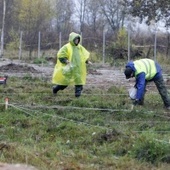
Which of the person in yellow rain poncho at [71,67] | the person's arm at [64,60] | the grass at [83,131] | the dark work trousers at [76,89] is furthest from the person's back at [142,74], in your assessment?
the person's arm at [64,60]

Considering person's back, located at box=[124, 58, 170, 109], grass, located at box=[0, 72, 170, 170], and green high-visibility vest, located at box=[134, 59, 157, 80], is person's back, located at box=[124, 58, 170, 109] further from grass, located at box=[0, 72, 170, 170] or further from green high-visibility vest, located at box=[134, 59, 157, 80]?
grass, located at box=[0, 72, 170, 170]

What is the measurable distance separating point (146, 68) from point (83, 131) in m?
2.57

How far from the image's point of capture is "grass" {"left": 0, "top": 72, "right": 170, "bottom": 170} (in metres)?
5.99

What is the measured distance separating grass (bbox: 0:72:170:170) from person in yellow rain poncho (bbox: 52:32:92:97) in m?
0.32

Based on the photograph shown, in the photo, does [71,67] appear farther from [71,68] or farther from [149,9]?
[149,9]

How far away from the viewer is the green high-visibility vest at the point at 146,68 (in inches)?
369

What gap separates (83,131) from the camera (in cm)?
753

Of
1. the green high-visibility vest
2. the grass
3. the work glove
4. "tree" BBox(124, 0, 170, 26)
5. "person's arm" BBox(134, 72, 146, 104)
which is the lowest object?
the grass

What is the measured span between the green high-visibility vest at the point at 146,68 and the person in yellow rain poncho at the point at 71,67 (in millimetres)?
1853

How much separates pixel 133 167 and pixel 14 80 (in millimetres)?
8637

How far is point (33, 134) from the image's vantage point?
295 inches

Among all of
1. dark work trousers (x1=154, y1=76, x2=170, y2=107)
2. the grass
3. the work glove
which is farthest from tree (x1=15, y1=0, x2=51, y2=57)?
dark work trousers (x1=154, y1=76, x2=170, y2=107)

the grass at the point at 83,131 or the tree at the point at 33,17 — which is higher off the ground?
the tree at the point at 33,17

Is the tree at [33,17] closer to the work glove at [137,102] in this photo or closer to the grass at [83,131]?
the grass at [83,131]
